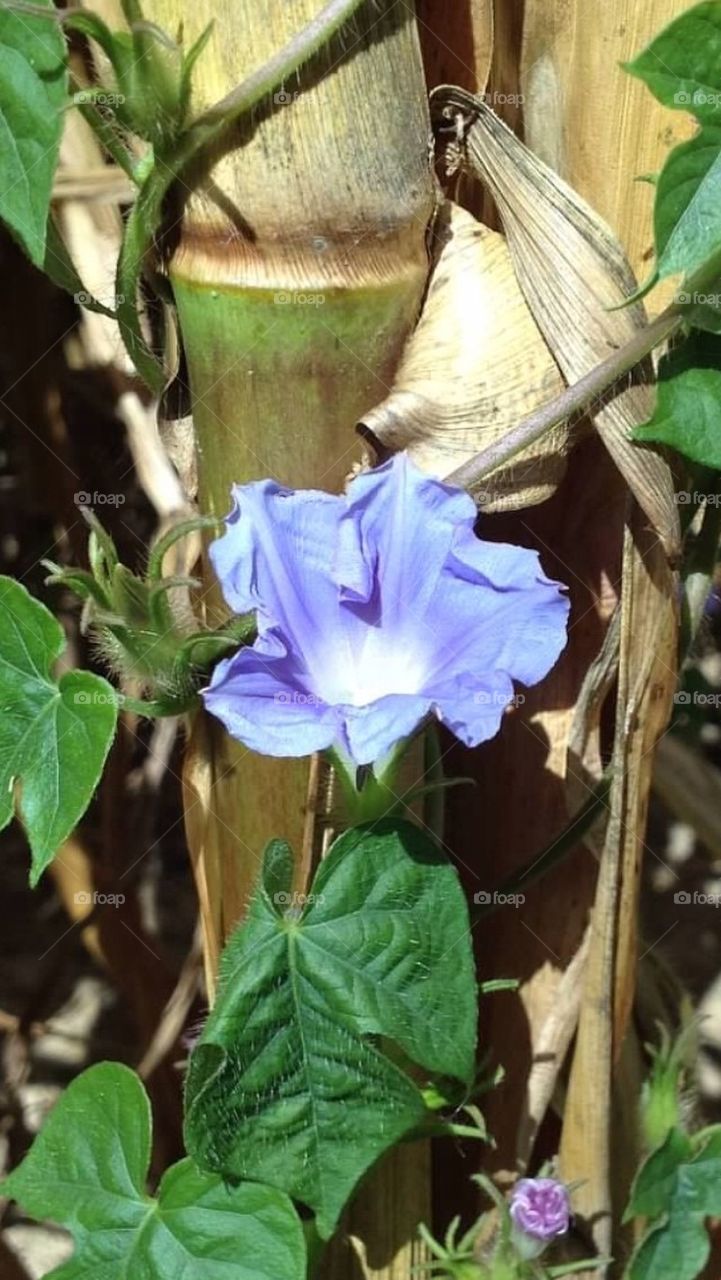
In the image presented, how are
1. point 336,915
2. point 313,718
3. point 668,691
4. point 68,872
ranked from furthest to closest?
point 68,872 → point 668,691 → point 336,915 → point 313,718

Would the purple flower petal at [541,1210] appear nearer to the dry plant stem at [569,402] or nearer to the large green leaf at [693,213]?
the dry plant stem at [569,402]

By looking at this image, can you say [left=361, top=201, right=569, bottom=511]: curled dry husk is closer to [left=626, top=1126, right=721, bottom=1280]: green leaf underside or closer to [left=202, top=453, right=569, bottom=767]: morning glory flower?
[left=202, top=453, right=569, bottom=767]: morning glory flower

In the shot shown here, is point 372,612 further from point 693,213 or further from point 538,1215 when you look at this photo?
point 538,1215

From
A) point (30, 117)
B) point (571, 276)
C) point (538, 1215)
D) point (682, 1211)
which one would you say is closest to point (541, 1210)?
point (538, 1215)

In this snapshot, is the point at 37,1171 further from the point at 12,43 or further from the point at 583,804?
the point at 12,43

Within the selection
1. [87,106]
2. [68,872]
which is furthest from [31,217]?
[68,872]

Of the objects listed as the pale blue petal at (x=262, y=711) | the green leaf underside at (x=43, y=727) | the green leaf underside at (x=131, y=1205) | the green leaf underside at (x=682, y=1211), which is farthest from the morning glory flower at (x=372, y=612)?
the green leaf underside at (x=682, y=1211)

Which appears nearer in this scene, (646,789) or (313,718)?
(313,718)
